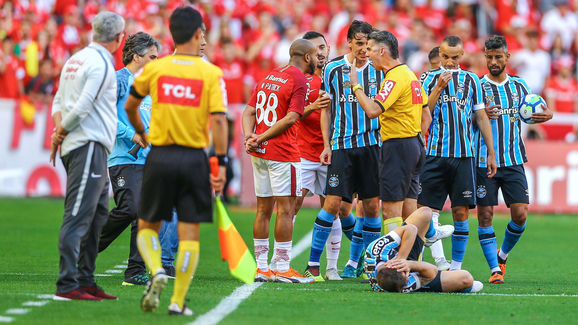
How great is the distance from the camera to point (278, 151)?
9.30 metres

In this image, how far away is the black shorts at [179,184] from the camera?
22.8 ft

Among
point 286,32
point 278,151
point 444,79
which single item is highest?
point 286,32

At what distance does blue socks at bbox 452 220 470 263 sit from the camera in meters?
10.4

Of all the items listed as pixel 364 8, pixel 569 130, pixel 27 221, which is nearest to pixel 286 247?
pixel 27 221

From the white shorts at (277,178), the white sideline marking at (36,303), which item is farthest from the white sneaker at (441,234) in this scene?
the white sideline marking at (36,303)

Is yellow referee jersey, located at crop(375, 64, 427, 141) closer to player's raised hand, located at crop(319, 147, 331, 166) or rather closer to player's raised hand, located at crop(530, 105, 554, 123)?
player's raised hand, located at crop(319, 147, 331, 166)

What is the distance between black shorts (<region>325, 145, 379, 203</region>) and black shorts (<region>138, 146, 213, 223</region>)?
10.1 feet

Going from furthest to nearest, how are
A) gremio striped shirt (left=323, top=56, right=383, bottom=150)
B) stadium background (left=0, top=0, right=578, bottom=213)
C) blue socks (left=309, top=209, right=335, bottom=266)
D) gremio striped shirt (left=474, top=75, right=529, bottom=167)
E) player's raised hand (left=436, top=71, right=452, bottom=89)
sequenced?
1. stadium background (left=0, top=0, right=578, bottom=213)
2. gremio striped shirt (left=474, top=75, right=529, bottom=167)
3. player's raised hand (left=436, top=71, right=452, bottom=89)
4. gremio striped shirt (left=323, top=56, right=383, bottom=150)
5. blue socks (left=309, top=209, right=335, bottom=266)

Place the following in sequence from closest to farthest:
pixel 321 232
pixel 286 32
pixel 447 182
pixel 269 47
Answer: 1. pixel 321 232
2. pixel 447 182
3. pixel 269 47
4. pixel 286 32

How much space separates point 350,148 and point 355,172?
26 centimetres

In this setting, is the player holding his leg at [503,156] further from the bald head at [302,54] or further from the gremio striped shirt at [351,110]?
the bald head at [302,54]

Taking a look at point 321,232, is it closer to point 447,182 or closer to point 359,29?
point 447,182

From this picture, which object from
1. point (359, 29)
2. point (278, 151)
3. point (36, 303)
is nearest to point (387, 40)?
point (359, 29)

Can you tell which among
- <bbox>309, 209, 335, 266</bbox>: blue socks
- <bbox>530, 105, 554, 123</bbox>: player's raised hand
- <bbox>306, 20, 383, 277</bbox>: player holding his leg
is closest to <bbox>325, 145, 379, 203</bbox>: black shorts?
<bbox>306, 20, 383, 277</bbox>: player holding his leg
